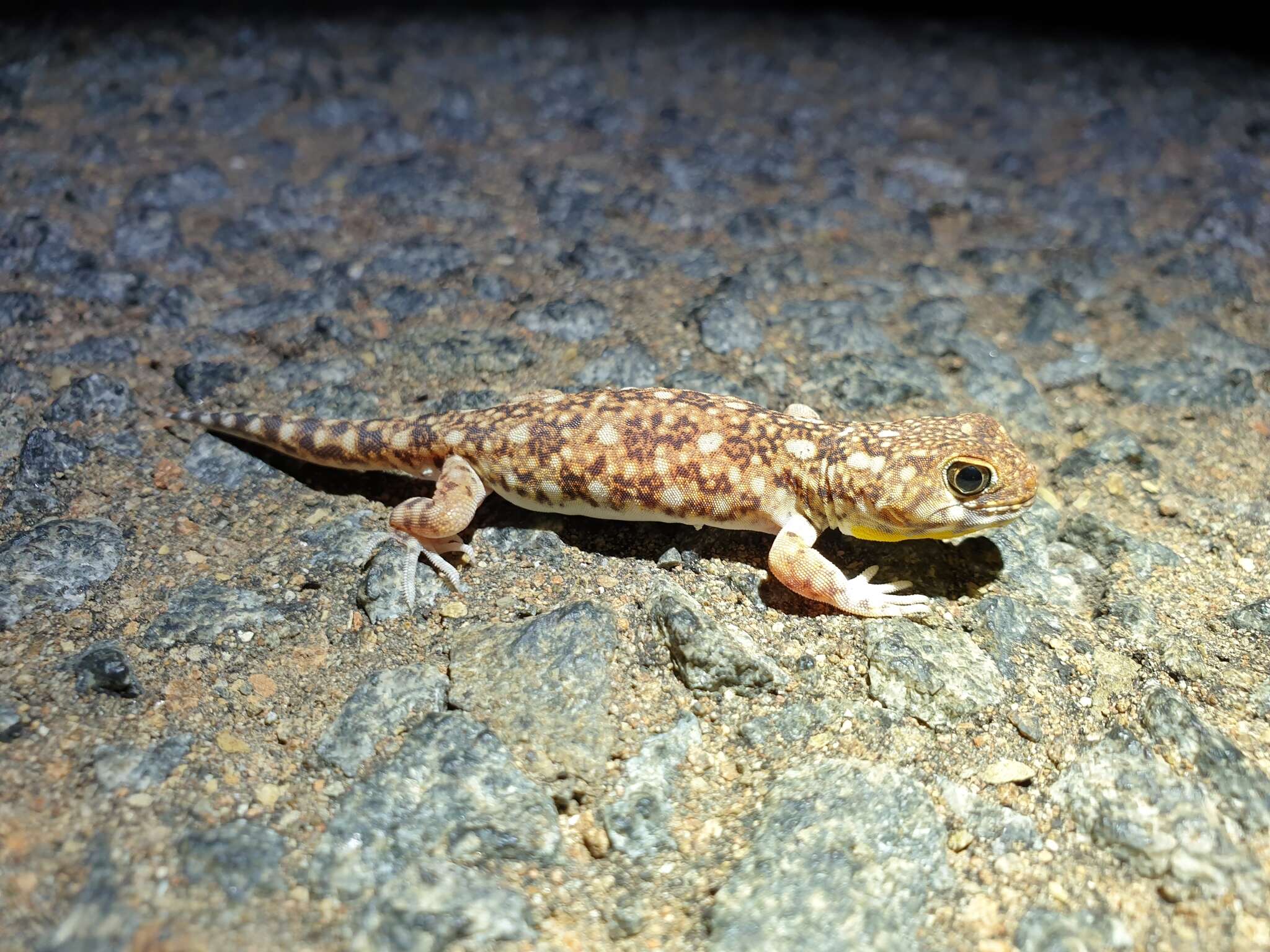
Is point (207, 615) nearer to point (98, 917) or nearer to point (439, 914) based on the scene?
point (98, 917)

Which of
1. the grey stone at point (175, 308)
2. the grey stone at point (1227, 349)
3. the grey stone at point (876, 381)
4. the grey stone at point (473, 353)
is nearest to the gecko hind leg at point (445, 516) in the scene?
the grey stone at point (473, 353)

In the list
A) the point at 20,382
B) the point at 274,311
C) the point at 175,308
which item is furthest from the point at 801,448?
the point at 20,382

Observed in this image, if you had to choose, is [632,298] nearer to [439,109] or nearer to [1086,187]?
[439,109]

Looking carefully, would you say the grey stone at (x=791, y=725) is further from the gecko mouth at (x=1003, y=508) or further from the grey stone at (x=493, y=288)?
the grey stone at (x=493, y=288)

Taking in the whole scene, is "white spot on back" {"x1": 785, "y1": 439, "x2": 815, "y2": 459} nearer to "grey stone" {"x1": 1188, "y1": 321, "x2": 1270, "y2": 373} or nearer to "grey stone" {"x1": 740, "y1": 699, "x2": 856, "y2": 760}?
"grey stone" {"x1": 740, "y1": 699, "x2": 856, "y2": 760}

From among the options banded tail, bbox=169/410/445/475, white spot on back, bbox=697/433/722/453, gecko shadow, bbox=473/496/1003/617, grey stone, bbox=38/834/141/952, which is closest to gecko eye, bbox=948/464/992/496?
gecko shadow, bbox=473/496/1003/617

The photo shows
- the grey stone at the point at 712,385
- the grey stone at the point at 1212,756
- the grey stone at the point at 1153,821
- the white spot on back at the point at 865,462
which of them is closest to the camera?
the grey stone at the point at 1153,821

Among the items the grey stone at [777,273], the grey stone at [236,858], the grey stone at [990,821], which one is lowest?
the grey stone at [236,858]

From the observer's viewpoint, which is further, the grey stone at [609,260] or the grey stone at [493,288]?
the grey stone at [609,260]
